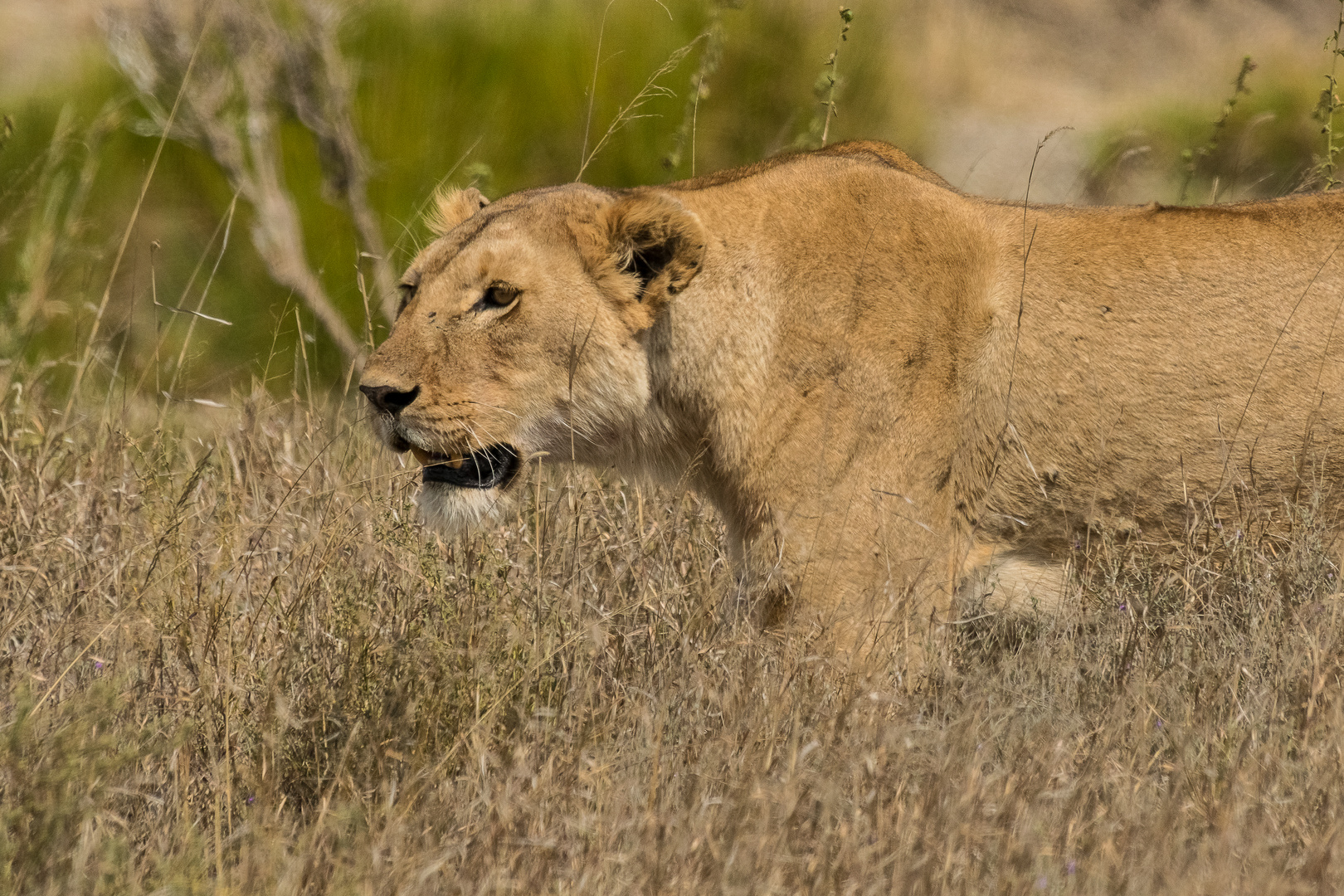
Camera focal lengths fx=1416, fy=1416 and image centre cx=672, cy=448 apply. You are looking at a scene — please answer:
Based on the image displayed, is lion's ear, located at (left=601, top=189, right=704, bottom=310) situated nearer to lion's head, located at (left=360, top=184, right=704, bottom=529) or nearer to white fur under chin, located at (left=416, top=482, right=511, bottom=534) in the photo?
lion's head, located at (left=360, top=184, right=704, bottom=529)

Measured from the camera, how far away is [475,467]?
143 inches

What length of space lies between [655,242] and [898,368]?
67 centimetres

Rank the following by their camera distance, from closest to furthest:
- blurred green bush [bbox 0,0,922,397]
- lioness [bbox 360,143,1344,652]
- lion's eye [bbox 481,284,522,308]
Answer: lioness [bbox 360,143,1344,652] → lion's eye [bbox 481,284,522,308] → blurred green bush [bbox 0,0,922,397]

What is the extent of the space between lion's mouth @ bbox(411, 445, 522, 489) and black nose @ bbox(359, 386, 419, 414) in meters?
0.14

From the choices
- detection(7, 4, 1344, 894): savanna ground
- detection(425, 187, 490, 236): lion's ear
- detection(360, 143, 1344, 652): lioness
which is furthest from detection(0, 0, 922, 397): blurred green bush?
detection(360, 143, 1344, 652): lioness

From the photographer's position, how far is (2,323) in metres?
3.83

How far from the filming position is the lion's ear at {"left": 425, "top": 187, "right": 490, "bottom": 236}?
4.08 m

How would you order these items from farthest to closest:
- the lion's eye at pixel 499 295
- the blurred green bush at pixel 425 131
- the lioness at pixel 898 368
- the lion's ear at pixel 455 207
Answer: the blurred green bush at pixel 425 131
the lion's ear at pixel 455 207
the lion's eye at pixel 499 295
the lioness at pixel 898 368

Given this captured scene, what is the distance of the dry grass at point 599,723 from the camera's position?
2.47 meters

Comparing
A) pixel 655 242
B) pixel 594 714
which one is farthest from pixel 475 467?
pixel 594 714

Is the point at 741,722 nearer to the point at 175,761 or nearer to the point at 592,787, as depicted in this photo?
the point at 592,787

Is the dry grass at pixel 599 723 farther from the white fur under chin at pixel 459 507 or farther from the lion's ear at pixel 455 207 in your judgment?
the lion's ear at pixel 455 207

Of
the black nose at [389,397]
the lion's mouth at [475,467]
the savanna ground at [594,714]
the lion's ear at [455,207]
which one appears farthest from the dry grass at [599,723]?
the lion's ear at [455,207]

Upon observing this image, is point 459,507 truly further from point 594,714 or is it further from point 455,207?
point 455,207
